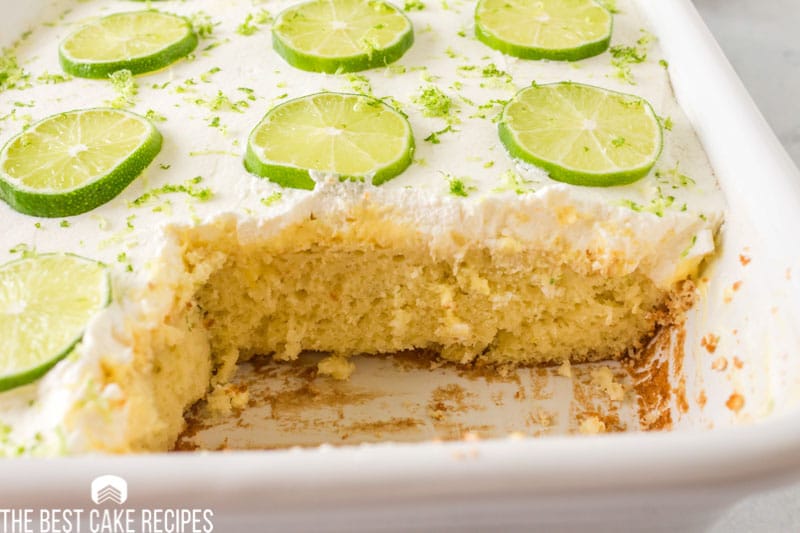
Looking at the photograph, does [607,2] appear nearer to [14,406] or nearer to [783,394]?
[783,394]

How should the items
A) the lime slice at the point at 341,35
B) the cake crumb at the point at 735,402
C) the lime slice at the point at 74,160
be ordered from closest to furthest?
the cake crumb at the point at 735,402, the lime slice at the point at 74,160, the lime slice at the point at 341,35

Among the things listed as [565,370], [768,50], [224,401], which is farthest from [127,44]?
[768,50]

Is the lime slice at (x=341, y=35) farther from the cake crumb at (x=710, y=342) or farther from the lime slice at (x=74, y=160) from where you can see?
the cake crumb at (x=710, y=342)

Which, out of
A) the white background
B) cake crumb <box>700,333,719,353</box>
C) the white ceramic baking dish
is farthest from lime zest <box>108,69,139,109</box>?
the white background

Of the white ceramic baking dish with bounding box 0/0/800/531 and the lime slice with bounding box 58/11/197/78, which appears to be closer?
the white ceramic baking dish with bounding box 0/0/800/531

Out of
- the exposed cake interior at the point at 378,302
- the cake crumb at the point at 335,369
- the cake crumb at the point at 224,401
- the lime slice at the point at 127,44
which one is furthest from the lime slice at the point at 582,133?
the lime slice at the point at 127,44

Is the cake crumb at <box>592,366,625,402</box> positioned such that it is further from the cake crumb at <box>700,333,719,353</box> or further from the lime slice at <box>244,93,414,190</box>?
the lime slice at <box>244,93,414,190</box>

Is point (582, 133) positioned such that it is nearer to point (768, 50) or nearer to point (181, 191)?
point (181, 191)
